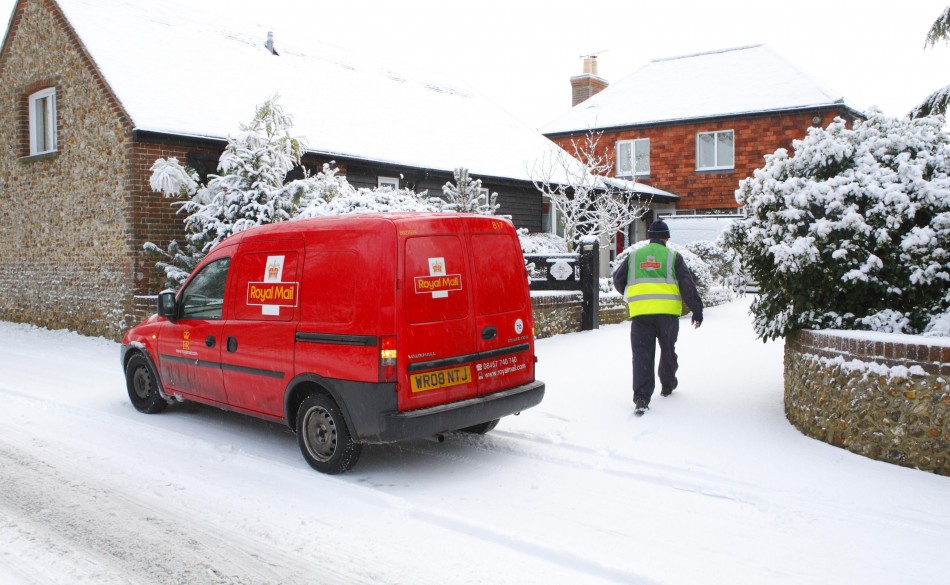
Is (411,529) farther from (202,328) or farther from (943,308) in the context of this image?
(943,308)

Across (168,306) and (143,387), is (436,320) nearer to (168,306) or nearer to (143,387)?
(168,306)

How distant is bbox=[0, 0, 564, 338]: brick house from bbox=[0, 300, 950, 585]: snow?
5962mm

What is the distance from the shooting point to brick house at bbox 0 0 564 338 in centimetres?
1266

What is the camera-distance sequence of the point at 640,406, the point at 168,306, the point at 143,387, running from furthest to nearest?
1. the point at 143,387
2. the point at 640,406
3. the point at 168,306

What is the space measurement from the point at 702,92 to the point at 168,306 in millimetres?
26574

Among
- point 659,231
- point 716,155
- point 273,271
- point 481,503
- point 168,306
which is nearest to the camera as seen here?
point 481,503

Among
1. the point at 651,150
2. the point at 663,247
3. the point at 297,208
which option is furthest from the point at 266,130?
the point at 651,150

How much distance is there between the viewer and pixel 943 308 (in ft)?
20.1

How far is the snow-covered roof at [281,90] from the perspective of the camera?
13.7m

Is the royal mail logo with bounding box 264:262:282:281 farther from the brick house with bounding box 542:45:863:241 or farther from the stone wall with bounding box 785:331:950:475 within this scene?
the brick house with bounding box 542:45:863:241

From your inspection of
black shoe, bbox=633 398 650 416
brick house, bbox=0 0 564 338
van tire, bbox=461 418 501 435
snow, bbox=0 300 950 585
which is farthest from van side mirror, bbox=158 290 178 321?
brick house, bbox=0 0 564 338

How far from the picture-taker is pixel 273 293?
592 centimetres

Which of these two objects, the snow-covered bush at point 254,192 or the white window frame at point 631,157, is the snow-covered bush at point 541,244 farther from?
the white window frame at point 631,157

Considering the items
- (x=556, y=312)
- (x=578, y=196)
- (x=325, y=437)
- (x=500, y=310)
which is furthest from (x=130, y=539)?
(x=578, y=196)
